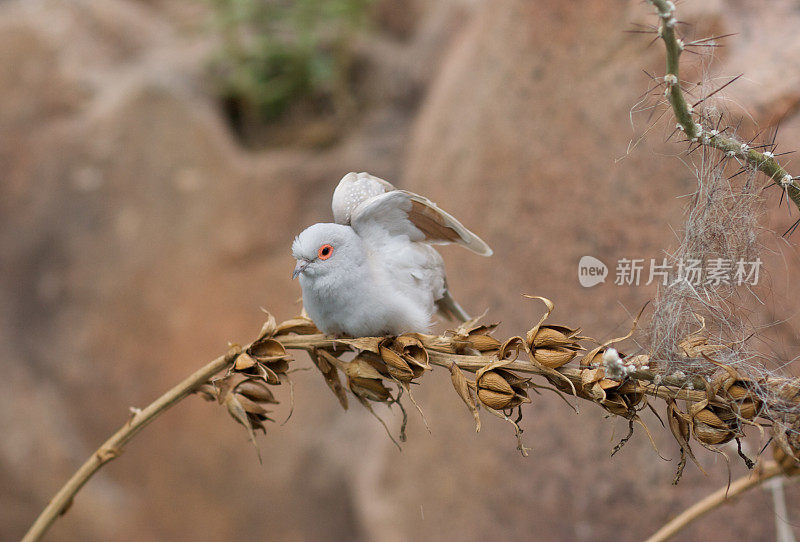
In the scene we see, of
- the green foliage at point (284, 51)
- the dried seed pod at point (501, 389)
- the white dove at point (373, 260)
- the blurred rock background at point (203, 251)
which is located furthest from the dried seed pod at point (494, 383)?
the green foliage at point (284, 51)

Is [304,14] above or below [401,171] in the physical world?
above

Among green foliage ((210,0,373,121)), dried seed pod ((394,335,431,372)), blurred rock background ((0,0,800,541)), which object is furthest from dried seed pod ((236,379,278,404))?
green foliage ((210,0,373,121))

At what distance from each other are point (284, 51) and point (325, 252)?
3.39 ft

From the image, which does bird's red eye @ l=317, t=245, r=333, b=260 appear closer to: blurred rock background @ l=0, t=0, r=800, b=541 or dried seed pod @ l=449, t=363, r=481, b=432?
dried seed pod @ l=449, t=363, r=481, b=432

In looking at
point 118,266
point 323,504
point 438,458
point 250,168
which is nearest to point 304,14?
point 250,168

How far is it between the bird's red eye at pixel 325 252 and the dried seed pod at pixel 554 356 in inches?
6.4

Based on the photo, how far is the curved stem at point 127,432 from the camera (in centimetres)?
45

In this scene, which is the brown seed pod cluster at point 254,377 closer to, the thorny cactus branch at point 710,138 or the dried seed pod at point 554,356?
the dried seed pod at point 554,356

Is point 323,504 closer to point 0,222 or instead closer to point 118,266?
point 118,266

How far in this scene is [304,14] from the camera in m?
1.36

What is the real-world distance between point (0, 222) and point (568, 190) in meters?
1.09

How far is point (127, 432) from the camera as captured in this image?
48 centimetres

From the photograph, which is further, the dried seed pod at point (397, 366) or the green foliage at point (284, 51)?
the green foliage at point (284, 51)

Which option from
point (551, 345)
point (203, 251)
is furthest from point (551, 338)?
point (203, 251)
